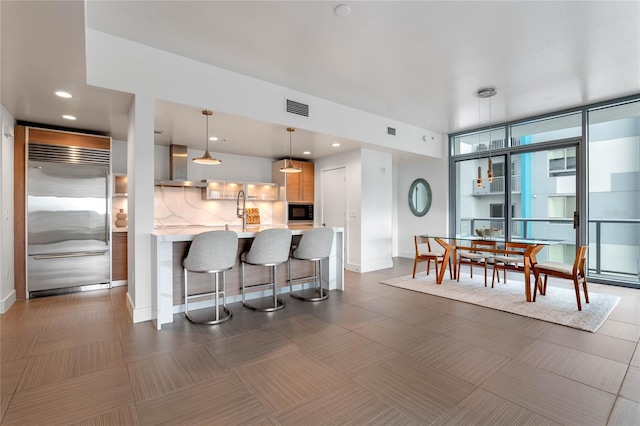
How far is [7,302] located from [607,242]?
8514 millimetres

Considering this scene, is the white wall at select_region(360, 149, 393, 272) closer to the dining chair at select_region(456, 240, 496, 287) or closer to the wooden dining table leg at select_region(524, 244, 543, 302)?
the dining chair at select_region(456, 240, 496, 287)

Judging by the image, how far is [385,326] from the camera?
3.14m

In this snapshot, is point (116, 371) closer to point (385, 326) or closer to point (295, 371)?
point (295, 371)

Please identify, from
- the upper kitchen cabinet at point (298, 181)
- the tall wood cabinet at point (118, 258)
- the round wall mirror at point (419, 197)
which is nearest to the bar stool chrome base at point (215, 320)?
the tall wood cabinet at point (118, 258)

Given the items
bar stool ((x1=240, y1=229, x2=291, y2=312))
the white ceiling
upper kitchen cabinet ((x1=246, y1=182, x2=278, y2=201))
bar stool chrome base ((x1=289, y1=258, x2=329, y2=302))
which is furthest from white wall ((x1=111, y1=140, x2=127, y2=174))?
bar stool chrome base ((x1=289, y1=258, x2=329, y2=302))

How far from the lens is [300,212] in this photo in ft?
22.6

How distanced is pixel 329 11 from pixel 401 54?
1.12 m

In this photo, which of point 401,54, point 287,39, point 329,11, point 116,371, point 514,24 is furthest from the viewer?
point 401,54

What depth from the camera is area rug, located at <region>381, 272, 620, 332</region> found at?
11.0 ft

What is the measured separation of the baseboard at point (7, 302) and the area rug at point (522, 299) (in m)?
4.93

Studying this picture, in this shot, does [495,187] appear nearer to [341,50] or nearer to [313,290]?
[313,290]

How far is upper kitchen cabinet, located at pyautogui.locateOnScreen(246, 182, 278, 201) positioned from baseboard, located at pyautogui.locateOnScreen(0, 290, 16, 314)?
3843mm

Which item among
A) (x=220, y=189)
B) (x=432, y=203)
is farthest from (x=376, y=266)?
(x=220, y=189)

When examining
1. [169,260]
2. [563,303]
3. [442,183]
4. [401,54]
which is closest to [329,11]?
[401,54]
